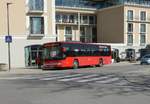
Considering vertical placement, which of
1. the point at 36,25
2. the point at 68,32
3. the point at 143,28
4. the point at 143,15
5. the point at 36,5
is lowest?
the point at 68,32

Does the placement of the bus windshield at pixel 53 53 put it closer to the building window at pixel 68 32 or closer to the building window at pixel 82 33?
the building window at pixel 68 32

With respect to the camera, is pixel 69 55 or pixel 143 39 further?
pixel 143 39

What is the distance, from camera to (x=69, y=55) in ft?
144

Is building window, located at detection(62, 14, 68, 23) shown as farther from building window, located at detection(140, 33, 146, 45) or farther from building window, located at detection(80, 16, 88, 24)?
building window, located at detection(140, 33, 146, 45)

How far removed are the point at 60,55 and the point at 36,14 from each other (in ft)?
54.6

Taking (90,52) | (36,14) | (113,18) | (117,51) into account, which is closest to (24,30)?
(36,14)

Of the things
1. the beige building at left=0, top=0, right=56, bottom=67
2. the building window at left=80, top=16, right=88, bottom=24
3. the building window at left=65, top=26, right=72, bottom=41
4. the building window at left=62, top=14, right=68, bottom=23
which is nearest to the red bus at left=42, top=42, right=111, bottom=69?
the beige building at left=0, top=0, right=56, bottom=67

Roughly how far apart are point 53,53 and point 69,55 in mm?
1830

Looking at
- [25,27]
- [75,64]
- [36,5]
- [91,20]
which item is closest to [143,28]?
[91,20]

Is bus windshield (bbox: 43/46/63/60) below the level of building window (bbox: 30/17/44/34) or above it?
below

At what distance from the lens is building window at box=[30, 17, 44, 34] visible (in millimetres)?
57469

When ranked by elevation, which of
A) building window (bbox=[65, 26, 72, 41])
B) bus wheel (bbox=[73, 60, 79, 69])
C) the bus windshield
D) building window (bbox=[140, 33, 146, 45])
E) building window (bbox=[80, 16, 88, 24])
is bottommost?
bus wheel (bbox=[73, 60, 79, 69])

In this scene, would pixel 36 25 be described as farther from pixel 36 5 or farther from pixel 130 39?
pixel 130 39

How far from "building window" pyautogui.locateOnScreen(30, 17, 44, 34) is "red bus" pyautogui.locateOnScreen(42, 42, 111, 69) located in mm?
11343
